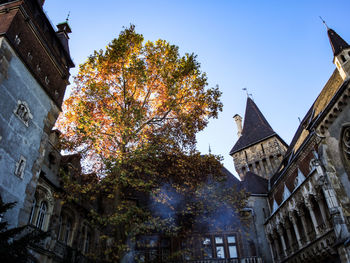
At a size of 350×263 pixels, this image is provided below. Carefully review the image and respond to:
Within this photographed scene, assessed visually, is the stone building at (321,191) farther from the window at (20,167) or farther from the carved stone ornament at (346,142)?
the window at (20,167)

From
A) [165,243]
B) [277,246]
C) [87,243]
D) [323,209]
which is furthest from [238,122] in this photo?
[87,243]

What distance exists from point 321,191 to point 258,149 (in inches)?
831

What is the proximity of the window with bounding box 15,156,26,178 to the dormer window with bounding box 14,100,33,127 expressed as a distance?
6.34 feet

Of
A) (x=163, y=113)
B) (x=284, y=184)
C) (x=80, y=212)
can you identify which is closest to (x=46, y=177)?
(x=80, y=212)

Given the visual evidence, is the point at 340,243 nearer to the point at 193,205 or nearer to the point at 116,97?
the point at 193,205

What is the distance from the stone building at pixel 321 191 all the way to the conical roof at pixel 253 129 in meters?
15.0

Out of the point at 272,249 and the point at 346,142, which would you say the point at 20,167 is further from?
the point at 272,249

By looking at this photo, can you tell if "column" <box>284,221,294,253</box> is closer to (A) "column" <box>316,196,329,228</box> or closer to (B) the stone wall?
(A) "column" <box>316,196,329,228</box>

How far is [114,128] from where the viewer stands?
46.6 feet

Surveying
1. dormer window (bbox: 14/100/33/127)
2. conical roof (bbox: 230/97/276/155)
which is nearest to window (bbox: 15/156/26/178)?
dormer window (bbox: 14/100/33/127)

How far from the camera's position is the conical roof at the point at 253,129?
37969mm

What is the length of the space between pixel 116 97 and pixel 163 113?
2.82 meters

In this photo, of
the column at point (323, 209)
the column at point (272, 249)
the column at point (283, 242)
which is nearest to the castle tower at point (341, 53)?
the column at point (323, 209)

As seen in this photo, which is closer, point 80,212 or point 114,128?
point 114,128
